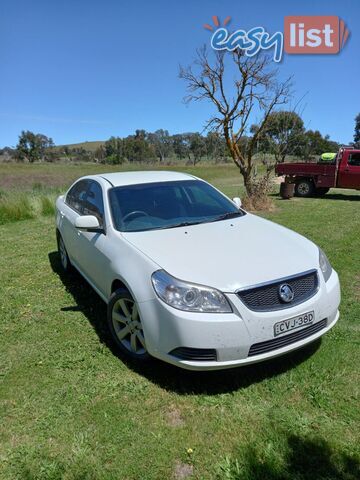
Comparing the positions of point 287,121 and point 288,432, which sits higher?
point 287,121

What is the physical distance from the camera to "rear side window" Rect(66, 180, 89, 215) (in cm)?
467

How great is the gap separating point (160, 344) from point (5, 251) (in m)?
5.73

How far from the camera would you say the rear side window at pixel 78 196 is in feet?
15.3

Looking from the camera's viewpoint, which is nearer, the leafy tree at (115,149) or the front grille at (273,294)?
the front grille at (273,294)

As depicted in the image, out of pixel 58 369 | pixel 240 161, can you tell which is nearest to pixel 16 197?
pixel 240 161

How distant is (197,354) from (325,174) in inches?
532

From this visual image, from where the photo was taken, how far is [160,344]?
268 centimetres

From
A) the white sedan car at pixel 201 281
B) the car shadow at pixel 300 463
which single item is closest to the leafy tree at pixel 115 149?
the white sedan car at pixel 201 281

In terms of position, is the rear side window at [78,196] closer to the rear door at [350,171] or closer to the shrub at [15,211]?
the shrub at [15,211]

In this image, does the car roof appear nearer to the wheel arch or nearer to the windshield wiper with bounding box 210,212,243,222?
the windshield wiper with bounding box 210,212,243,222

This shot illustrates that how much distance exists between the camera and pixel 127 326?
3.12 meters

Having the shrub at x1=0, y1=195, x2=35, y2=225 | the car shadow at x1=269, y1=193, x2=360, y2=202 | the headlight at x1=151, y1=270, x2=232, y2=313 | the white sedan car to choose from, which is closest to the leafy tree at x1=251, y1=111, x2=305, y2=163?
the car shadow at x1=269, y1=193, x2=360, y2=202

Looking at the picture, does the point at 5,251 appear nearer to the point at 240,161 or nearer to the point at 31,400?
the point at 31,400

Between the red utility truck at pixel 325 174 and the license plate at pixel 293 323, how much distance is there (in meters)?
12.5
